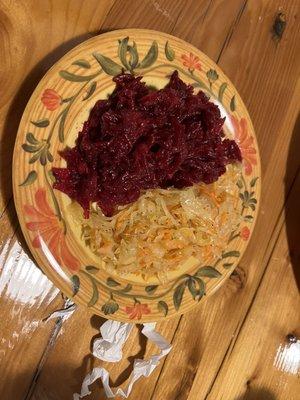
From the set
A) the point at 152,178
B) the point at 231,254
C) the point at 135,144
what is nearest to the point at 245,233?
the point at 231,254

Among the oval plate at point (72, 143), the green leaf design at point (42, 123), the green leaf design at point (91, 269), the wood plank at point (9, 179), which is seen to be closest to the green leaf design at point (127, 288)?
the oval plate at point (72, 143)

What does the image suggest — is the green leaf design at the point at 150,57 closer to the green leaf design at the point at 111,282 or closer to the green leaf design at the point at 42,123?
the green leaf design at the point at 42,123

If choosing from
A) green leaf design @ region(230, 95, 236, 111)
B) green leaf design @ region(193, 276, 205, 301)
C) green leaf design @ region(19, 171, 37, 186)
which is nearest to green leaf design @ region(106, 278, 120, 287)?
green leaf design @ region(193, 276, 205, 301)

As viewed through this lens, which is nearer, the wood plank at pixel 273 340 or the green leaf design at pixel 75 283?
the green leaf design at pixel 75 283

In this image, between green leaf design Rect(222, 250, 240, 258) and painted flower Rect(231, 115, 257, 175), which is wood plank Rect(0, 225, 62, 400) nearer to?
green leaf design Rect(222, 250, 240, 258)

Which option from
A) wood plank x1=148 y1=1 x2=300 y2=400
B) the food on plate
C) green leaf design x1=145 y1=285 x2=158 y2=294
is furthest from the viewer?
wood plank x1=148 y1=1 x2=300 y2=400

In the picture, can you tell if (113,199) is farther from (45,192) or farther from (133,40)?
(133,40)
